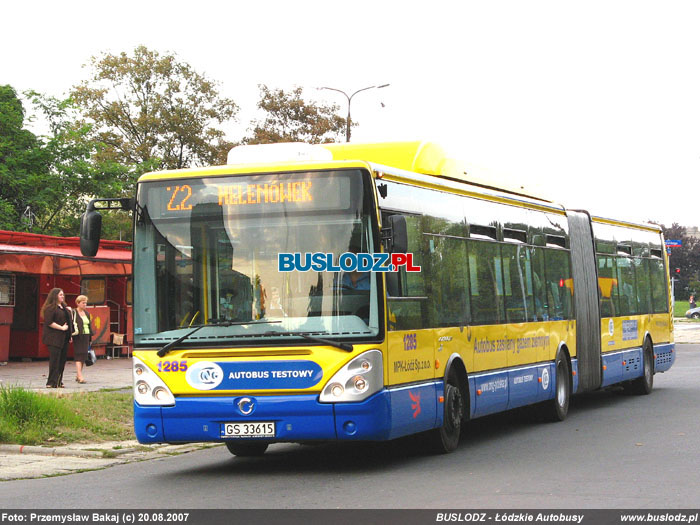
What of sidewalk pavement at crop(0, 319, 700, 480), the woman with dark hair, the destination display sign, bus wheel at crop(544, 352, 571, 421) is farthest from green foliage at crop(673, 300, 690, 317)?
the destination display sign

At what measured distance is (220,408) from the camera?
11.4 m

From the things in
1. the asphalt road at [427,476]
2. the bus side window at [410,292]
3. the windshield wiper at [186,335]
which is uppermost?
the bus side window at [410,292]

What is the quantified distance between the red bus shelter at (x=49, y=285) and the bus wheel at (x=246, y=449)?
15147 mm

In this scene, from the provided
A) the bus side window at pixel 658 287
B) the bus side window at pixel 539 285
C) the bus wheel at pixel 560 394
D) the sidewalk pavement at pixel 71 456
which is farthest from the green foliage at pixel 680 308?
the sidewalk pavement at pixel 71 456

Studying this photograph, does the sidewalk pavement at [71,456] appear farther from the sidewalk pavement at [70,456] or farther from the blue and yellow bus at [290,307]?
the blue and yellow bus at [290,307]

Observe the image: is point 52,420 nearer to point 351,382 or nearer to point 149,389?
point 149,389

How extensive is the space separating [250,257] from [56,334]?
34.6 feet

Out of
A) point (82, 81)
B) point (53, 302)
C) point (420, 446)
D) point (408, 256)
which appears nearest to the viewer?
point (408, 256)

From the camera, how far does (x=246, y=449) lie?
44.4 feet

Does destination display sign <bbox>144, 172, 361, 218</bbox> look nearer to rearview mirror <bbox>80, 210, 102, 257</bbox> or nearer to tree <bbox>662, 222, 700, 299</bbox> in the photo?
rearview mirror <bbox>80, 210, 102, 257</bbox>

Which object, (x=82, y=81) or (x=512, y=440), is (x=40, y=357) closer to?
(x=512, y=440)

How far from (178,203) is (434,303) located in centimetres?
294

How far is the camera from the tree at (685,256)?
392 feet

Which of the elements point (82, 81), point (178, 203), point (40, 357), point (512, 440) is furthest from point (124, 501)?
point (82, 81)
